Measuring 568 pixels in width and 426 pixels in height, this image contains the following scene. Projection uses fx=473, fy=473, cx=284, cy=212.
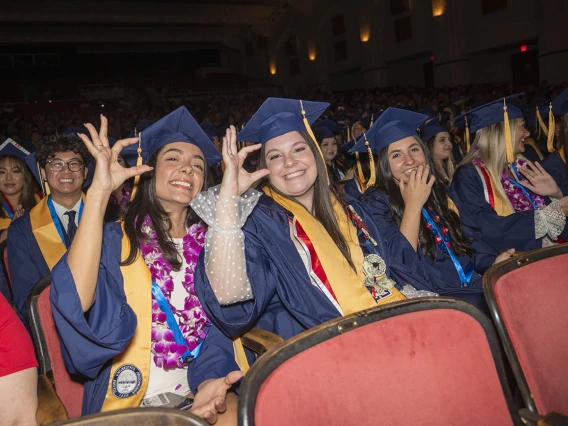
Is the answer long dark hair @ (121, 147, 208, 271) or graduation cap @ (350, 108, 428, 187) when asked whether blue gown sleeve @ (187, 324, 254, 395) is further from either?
graduation cap @ (350, 108, 428, 187)

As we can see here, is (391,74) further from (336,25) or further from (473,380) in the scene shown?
(473,380)

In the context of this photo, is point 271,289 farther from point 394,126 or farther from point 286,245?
point 394,126

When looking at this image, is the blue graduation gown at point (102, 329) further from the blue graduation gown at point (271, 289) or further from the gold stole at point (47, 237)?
the gold stole at point (47, 237)

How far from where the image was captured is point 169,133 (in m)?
2.30

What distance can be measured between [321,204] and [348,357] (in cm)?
133

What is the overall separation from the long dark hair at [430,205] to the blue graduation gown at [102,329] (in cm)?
144

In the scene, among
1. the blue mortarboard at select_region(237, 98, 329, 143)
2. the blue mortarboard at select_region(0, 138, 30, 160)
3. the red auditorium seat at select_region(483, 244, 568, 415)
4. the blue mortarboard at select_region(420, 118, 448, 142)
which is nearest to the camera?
the red auditorium seat at select_region(483, 244, 568, 415)

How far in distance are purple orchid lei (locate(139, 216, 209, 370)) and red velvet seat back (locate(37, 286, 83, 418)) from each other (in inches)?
15.3

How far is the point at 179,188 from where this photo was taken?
2.14 m

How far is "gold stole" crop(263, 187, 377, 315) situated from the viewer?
2.15 meters

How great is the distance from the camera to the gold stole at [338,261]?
7.06 ft

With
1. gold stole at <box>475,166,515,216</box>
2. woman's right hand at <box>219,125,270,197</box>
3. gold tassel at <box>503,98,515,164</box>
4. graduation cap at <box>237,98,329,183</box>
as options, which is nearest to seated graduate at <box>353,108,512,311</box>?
gold stole at <box>475,166,515,216</box>

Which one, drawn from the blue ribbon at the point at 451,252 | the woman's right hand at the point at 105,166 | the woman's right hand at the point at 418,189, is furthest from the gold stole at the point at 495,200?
the woman's right hand at the point at 105,166

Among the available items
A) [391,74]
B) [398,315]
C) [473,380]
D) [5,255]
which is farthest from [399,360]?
[391,74]
